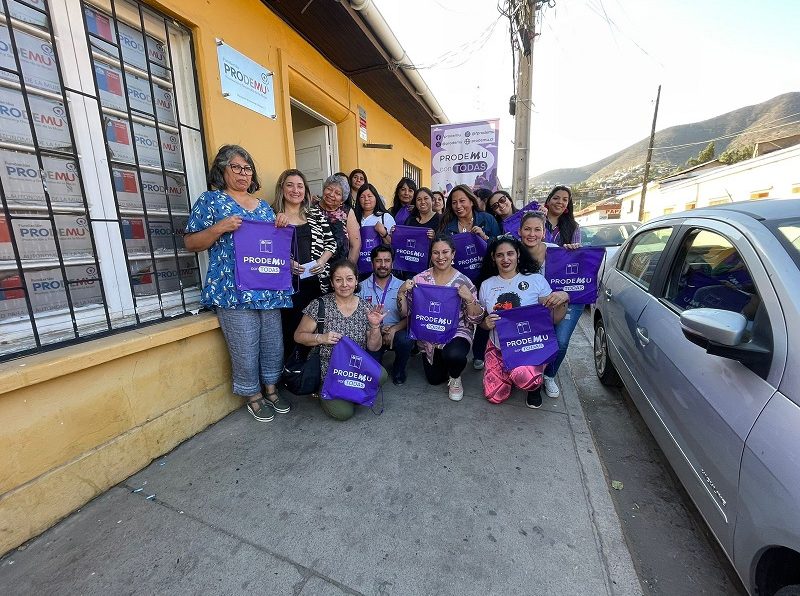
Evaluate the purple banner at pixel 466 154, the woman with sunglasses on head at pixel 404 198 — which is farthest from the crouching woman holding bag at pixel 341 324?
the purple banner at pixel 466 154

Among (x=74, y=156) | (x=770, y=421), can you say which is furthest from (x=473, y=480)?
(x=74, y=156)

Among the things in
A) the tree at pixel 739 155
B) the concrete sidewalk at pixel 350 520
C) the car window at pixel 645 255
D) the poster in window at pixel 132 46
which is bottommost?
the concrete sidewalk at pixel 350 520

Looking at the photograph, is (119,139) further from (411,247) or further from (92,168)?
(411,247)

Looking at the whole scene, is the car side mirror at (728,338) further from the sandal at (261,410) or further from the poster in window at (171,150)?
the poster in window at (171,150)

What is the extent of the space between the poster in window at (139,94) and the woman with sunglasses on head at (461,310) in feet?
7.56

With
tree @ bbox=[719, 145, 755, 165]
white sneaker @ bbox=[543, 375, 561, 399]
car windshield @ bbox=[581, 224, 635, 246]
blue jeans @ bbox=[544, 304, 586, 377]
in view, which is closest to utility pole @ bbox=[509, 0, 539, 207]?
car windshield @ bbox=[581, 224, 635, 246]

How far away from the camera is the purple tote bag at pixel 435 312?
3.03 metres

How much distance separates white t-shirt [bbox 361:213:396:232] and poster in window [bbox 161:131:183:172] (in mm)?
1682

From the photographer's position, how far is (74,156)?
6.87 ft

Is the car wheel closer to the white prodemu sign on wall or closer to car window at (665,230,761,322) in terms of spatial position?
car window at (665,230,761,322)

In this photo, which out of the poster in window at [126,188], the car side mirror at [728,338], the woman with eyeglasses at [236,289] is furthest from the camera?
the woman with eyeglasses at [236,289]

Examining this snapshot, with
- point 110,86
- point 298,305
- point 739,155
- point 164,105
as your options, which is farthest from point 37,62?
point 739,155

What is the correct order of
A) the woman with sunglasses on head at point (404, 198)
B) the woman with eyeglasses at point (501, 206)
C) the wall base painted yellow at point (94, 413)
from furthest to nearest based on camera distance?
1. the woman with eyeglasses at point (501, 206)
2. the woman with sunglasses on head at point (404, 198)
3. the wall base painted yellow at point (94, 413)

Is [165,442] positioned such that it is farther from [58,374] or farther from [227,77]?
[227,77]
